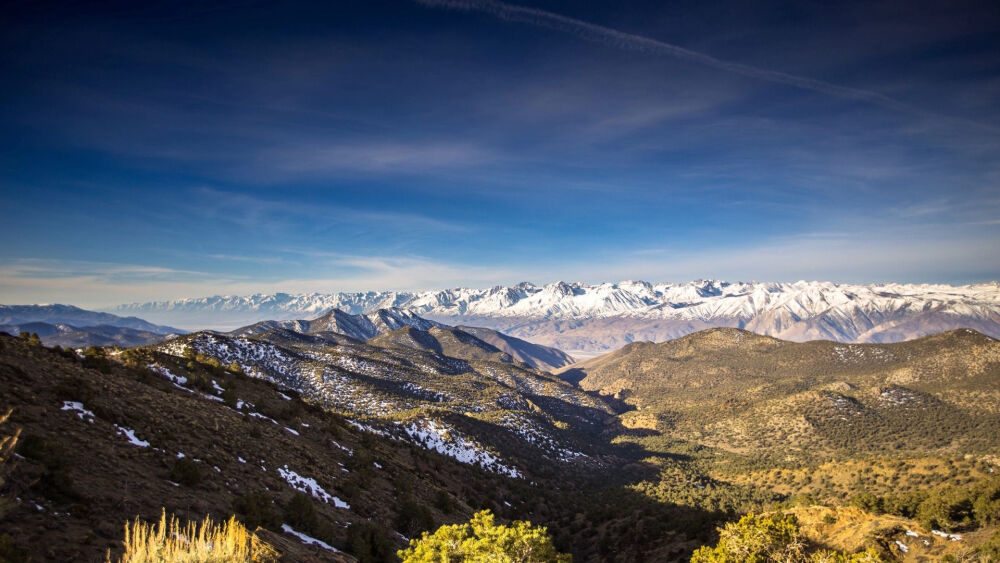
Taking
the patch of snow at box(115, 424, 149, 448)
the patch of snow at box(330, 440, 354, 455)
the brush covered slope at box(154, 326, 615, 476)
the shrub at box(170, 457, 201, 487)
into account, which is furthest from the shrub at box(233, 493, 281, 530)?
the brush covered slope at box(154, 326, 615, 476)

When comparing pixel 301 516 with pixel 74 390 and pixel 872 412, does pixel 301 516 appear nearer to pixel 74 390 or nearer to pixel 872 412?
pixel 74 390

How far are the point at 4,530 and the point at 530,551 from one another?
567 inches

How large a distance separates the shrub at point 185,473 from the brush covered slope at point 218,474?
5 cm

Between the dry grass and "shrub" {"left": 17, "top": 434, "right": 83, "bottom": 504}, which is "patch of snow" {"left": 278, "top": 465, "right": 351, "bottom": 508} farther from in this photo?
the dry grass

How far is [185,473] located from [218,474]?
2.88 metres

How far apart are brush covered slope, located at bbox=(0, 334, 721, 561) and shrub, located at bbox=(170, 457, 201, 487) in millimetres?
53

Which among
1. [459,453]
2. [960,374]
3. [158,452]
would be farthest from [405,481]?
[960,374]

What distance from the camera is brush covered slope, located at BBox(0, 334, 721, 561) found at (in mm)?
12430

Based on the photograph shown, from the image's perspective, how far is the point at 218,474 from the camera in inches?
785

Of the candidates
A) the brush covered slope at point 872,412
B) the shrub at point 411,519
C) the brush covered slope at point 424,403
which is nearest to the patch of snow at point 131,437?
the shrub at point 411,519

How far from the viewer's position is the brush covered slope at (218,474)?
12430mm

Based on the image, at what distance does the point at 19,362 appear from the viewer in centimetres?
1980

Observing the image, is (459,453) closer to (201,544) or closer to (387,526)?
(387,526)

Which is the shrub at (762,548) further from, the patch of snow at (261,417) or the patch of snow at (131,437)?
the patch of snow at (261,417)
